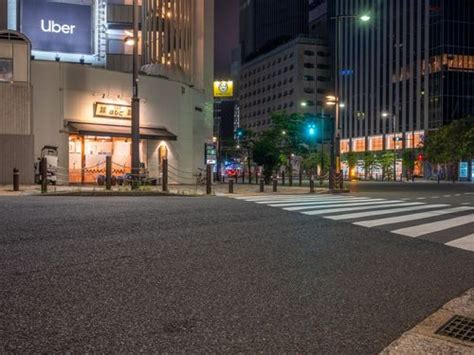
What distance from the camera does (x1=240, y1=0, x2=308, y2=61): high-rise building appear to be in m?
173

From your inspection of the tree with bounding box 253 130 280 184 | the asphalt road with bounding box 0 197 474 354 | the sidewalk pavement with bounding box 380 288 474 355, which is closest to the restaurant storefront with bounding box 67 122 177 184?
the tree with bounding box 253 130 280 184

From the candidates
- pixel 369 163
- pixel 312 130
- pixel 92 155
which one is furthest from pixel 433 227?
pixel 369 163

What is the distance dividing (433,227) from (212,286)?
23.3 ft

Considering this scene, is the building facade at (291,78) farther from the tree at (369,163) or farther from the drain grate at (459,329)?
the drain grate at (459,329)

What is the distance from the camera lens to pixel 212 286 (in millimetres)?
5383

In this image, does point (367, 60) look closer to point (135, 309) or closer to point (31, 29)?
point (31, 29)

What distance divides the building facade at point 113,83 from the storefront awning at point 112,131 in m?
0.06

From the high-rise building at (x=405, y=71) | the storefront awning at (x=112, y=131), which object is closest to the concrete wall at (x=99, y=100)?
the storefront awning at (x=112, y=131)

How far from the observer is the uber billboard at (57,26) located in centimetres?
3500

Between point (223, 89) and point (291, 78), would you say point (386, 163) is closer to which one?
point (223, 89)

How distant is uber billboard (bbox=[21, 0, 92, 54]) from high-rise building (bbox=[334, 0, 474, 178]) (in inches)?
1645

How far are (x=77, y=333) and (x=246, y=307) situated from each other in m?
1.51

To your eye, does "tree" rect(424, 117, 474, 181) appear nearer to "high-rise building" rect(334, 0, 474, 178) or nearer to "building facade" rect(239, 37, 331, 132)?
"high-rise building" rect(334, 0, 474, 178)

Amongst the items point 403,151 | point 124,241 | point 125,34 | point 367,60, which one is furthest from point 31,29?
point 367,60
